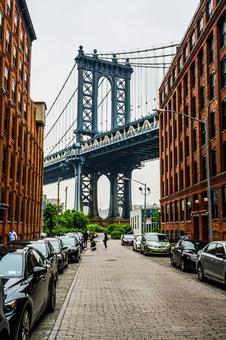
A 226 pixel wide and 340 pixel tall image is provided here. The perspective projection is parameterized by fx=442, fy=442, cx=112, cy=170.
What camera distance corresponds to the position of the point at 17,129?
38.7 metres

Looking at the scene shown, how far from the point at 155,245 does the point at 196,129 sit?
15.7 meters

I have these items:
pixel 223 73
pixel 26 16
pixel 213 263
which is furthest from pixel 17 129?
pixel 213 263

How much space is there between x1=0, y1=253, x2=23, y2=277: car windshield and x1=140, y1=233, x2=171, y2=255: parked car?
893 inches

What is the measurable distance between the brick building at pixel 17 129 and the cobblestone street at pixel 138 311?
20.6 m

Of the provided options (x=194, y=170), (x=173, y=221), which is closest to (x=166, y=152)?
(x=173, y=221)

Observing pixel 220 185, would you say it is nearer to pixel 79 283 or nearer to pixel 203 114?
pixel 203 114

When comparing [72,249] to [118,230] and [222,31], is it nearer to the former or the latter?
[222,31]

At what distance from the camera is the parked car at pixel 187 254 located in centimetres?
1867

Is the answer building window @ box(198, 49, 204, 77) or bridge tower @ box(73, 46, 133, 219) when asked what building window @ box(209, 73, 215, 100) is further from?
bridge tower @ box(73, 46, 133, 219)

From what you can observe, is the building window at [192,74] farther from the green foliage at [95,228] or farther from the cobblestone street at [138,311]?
the green foliage at [95,228]

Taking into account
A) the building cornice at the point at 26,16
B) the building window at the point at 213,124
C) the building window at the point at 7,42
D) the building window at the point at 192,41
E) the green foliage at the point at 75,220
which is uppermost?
the building cornice at the point at 26,16

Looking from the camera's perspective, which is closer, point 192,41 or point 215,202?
point 215,202

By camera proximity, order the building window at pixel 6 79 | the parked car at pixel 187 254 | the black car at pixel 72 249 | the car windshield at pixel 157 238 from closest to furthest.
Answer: the parked car at pixel 187 254 → the black car at pixel 72 249 → the car windshield at pixel 157 238 → the building window at pixel 6 79

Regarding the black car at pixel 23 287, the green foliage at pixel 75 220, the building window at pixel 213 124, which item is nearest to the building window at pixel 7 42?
the building window at pixel 213 124
